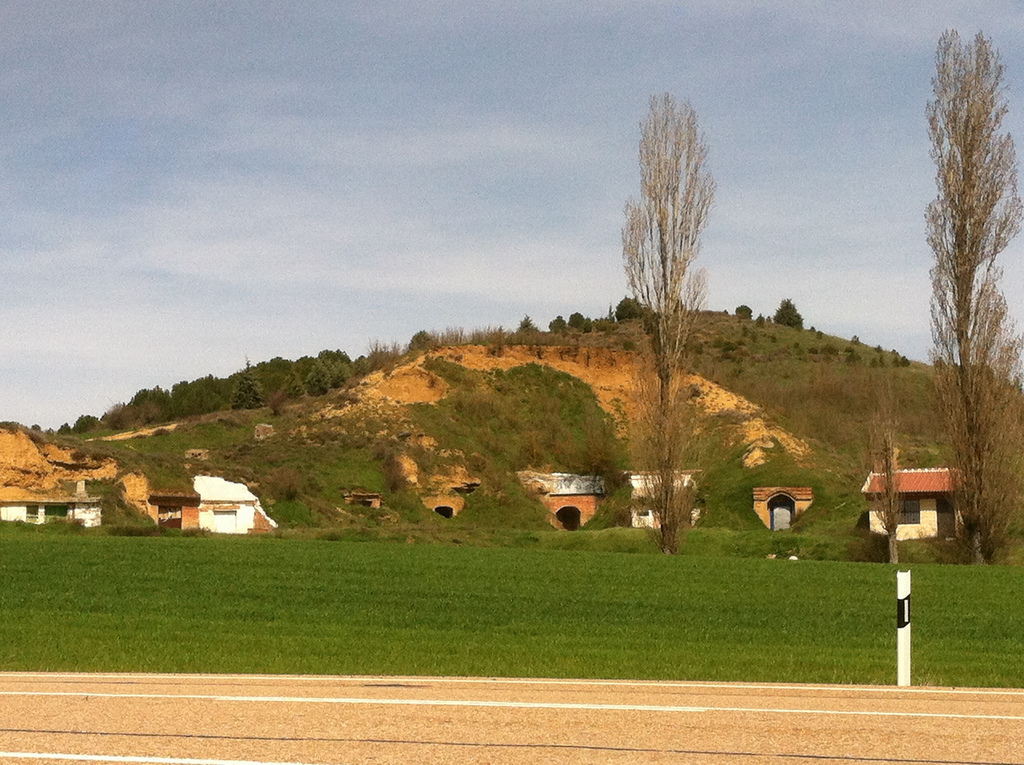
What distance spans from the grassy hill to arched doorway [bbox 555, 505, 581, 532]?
2.56 meters

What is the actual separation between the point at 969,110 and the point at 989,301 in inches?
274

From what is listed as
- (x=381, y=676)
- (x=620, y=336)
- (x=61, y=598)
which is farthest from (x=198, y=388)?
(x=381, y=676)

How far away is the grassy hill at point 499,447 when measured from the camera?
55.6m

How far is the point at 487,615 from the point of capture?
20.5 metres

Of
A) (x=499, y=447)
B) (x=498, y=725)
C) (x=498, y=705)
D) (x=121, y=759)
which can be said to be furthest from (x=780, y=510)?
(x=121, y=759)

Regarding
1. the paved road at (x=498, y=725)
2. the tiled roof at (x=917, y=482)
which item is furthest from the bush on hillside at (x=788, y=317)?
the paved road at (x=498, y=725)

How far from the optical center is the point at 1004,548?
3822 cm

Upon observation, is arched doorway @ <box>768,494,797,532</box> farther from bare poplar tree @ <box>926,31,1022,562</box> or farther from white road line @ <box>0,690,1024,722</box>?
white road line @ <box>0,690,1024,722</box>

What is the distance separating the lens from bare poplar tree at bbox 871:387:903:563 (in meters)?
46.0

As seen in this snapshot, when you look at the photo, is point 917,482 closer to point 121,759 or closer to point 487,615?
point 487,615

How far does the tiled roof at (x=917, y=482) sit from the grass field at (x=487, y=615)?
17.7 meters

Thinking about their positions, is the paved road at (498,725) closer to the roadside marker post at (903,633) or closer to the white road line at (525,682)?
the white road line at (525,682)

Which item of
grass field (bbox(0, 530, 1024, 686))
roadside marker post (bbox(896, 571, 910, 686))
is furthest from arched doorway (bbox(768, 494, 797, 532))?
roadside marker post (bbox(896, 571, 910, 686))

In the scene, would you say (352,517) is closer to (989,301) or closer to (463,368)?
(463,368)
